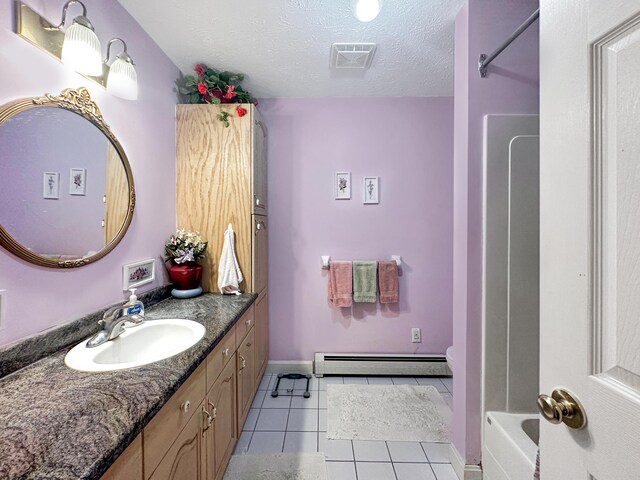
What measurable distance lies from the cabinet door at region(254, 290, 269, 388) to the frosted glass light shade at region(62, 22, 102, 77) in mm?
1548

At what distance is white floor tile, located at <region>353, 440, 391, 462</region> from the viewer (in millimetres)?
1505

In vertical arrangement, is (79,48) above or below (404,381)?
above

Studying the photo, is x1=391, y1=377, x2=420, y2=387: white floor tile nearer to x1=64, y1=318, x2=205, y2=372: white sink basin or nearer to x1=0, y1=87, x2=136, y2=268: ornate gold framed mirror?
x1=64, y1=318, x2=205, y2=372: white sink basin

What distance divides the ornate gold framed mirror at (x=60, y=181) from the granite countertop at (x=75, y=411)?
0.44 m

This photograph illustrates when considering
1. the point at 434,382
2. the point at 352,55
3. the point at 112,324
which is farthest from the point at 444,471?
the point at 352,55

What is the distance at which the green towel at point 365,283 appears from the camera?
2.26 meters

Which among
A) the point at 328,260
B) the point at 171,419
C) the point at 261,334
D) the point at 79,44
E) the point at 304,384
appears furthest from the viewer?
the point at 328,260

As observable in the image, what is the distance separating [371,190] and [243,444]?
2015 millimetres

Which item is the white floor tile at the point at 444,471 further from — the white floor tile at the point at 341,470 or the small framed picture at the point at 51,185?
the small framed picture at the point at 51,185

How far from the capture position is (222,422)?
4.19 feet

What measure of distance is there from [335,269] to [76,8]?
2.06 m

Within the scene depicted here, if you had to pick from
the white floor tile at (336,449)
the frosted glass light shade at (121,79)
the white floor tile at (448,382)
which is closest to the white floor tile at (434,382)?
the white floor tile at (448,382)

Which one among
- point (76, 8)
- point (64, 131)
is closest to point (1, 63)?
point (64, 131)

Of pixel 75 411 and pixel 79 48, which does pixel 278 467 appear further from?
pixel 79 48
